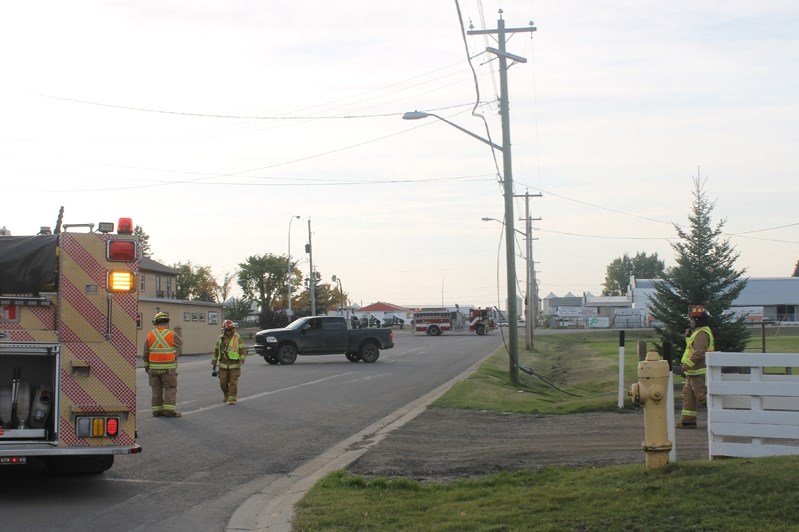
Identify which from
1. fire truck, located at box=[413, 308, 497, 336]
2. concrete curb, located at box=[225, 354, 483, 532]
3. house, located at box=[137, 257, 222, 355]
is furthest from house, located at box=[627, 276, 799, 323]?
concrete curb, located at box=[225, 354, 483, 532]

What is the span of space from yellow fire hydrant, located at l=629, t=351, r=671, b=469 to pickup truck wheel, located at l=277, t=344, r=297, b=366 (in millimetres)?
26117

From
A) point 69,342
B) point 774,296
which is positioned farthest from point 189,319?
point 774,296

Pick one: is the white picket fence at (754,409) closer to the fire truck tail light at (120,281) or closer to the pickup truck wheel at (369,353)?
the fire truck tail light at (120,281)

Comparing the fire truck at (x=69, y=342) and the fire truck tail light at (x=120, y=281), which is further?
the fire truck tail light at (x=120, y=281)

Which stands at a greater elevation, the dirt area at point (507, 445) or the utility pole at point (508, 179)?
the utility pole at point (508, 179)

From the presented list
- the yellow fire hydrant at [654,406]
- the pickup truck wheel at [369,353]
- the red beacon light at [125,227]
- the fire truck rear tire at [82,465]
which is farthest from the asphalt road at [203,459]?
the pickup truck wheel at [369,353]

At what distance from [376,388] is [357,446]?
10.2 meters

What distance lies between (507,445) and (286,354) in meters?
22.7

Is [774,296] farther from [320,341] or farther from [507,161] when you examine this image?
[507,161]

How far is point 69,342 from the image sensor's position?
8.70m

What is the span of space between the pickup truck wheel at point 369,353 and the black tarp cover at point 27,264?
2598cm

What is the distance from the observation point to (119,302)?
895 cm

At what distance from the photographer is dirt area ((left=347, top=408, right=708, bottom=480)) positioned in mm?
9562

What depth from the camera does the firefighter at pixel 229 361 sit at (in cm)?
1777
